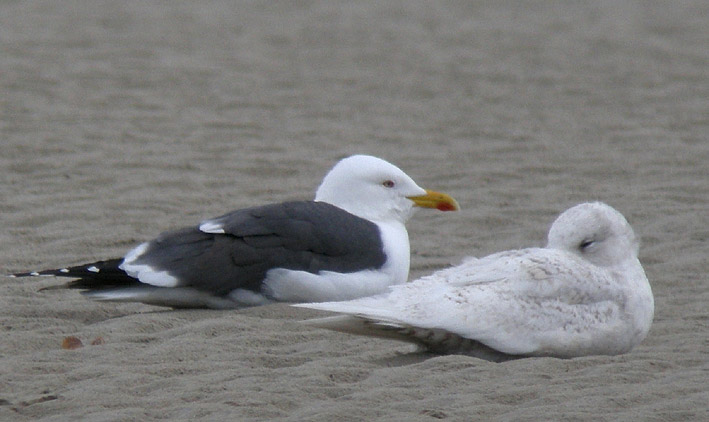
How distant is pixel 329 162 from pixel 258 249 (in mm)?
3699

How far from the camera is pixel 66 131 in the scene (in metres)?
10.4

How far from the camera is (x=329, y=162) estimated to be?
9.86 meters

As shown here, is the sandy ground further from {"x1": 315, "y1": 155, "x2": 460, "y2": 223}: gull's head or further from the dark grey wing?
{"x1": 315, "y1": 155, "x2": 460, "y2": 223}: gull's head

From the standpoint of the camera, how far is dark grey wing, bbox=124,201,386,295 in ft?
20.3

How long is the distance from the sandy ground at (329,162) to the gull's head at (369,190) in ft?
1.92

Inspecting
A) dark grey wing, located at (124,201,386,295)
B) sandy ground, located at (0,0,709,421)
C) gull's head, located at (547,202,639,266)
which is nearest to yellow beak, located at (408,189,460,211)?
sandy ground, located at (0,0,709,421)

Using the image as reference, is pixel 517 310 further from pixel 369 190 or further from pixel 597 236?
pixel 369 190

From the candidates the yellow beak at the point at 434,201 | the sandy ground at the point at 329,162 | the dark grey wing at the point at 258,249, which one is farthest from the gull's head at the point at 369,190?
the sandy ground at the point at 329,162

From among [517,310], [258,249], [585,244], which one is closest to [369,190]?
[258,249]

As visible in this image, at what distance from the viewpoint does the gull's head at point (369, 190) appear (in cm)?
682

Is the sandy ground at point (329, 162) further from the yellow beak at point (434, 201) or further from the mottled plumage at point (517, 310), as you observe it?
the yellow beak at point (434, 201)

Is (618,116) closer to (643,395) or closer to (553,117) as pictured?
(553,117)

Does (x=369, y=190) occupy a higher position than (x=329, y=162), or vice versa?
(x=369, y=190)

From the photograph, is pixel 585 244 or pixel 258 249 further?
pixel 258 249
